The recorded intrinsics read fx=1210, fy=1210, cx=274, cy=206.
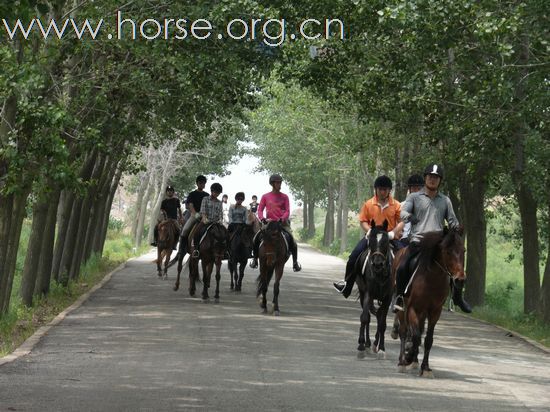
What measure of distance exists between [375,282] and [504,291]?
3009 cm

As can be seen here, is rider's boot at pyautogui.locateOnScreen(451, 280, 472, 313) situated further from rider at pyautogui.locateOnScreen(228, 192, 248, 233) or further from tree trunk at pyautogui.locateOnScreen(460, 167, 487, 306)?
tree trunk at pyautogui.locateOnScreen(460, 167, 487, 306)

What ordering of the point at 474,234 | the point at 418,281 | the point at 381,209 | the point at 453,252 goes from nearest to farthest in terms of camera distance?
the point at 453,252 → the point at 418,281 → the point at 381,209 → the point at 474,234

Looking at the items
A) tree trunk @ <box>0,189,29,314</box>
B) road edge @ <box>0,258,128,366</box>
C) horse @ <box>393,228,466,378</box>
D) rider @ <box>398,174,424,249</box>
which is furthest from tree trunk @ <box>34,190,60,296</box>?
horse @ <box>393,228,466,378</box>

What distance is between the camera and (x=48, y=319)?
69.6ft

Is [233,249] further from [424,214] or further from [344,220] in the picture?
[344,220]

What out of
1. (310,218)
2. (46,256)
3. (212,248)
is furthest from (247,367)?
(310,218)

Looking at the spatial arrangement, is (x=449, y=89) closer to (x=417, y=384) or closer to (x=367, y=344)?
(x=367, y=344)

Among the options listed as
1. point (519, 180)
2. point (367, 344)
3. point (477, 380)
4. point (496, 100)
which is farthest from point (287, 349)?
point (519, 180)

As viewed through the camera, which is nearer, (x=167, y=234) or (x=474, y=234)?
(x=474, y=234)

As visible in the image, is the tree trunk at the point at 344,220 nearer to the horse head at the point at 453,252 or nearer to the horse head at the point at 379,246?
the horse head at the point at 379,246

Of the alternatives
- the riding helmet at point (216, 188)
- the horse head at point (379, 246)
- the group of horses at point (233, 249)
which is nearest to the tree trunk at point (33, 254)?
the group of horses at point (233, 249)

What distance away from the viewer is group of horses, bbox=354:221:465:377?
1408cm

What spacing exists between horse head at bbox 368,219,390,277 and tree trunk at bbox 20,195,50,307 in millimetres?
9462

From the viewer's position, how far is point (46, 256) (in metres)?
26.0
